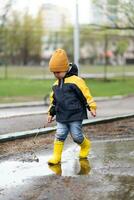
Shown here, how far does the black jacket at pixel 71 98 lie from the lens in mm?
7484

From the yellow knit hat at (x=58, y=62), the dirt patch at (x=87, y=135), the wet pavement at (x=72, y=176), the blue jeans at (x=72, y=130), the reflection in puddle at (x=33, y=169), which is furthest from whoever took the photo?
the dirt patch at (x=87, y=135)

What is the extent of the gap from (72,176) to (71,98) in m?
1.23

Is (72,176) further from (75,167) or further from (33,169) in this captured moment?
(33,169)

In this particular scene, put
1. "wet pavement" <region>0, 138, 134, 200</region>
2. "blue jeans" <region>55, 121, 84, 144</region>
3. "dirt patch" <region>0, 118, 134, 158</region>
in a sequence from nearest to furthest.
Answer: "wet pavement" <region>0, 138, 134, 200</region> < "blue jeans" <region>55, 121, 84, 144</region> < "dirt patch" <region>0, 118, 134, 158</region>

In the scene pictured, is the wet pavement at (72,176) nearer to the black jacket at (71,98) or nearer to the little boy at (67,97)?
the little boy at (67,97)

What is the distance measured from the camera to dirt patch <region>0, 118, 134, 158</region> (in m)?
8.66

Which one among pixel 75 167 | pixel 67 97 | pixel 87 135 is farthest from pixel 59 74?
pixel 87 135

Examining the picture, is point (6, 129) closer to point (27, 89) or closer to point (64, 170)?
point (64, 170)

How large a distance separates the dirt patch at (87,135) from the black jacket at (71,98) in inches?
45.5

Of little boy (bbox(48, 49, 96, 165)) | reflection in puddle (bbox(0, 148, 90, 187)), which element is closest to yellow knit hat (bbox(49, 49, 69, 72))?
little boy (bbox(48, 49, 96, 165))

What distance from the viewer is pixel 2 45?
232 ft

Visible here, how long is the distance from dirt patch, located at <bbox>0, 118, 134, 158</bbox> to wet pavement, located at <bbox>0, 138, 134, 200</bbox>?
0.36 metres

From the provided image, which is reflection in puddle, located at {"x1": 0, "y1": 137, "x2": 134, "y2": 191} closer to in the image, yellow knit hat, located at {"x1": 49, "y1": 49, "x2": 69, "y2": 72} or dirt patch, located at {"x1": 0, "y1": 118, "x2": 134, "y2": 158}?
dirt patch, located at {"x1": 0, "y1": 118, "x2": 134, "y2": 158}

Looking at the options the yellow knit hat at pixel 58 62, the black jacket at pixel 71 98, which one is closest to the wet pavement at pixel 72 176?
the black jacket at pixel 71 98
